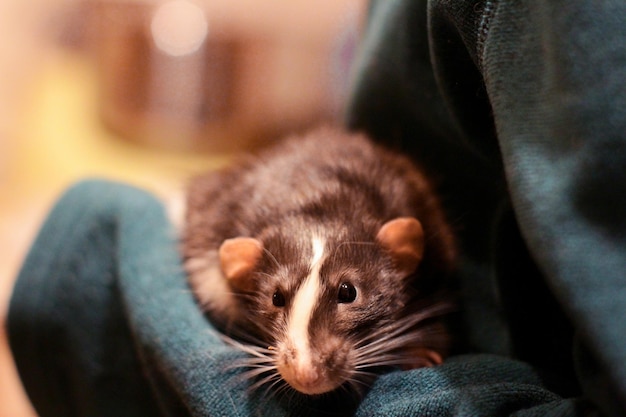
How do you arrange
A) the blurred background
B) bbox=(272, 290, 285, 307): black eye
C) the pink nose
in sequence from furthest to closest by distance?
the blurred background → bbox=(272, 290, 285, 307): black eye → the pink nose

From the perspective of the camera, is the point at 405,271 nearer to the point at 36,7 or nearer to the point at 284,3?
the point at 284,3

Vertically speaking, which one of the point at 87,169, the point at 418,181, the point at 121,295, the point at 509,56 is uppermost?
the point at 509,56

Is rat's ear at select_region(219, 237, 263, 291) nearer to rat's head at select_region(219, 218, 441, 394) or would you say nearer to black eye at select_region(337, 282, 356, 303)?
rat's head at select_region(219, 218, 441, 394)

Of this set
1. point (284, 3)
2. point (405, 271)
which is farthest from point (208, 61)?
point (405, 271)

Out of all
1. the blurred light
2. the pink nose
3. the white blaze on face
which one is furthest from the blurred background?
the pink nose

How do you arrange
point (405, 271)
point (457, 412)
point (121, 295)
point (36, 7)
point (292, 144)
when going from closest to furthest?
point (457, 412)
point (405, 271)
point (121, 295)
point (292, 144)
point (36, 7)

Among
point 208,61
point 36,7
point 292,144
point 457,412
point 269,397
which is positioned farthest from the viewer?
point 36,7

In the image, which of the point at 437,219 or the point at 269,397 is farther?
the point at 437,219
